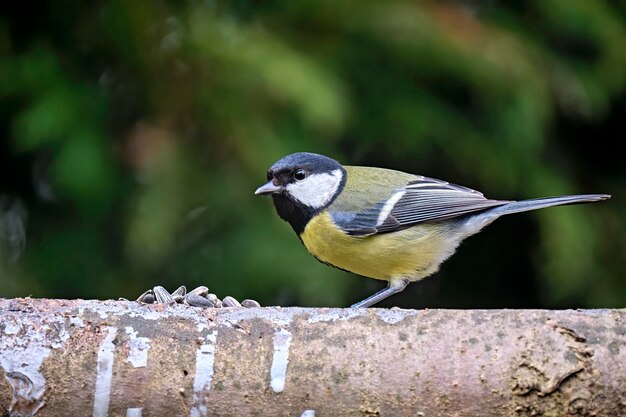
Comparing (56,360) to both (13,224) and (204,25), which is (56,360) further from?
(13,224)

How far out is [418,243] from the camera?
112 inches

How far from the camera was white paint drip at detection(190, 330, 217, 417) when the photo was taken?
1784 millimetres

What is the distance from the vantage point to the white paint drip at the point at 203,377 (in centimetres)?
178

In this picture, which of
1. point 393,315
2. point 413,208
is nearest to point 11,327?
point 393,315

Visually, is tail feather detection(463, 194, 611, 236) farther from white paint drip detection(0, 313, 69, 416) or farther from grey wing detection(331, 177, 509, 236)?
white paint drip detection(0, 313, 69, 416)

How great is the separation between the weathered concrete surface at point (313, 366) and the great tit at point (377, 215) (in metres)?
0.92

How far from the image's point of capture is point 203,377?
1800 millimetres

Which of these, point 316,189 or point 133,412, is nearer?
point 133,412

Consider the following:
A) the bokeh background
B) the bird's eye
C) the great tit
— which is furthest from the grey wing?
the bokeh background

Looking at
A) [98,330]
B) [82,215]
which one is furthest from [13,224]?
[98,330]

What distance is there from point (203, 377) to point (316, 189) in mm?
1189

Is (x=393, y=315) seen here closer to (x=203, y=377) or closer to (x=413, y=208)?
(x=203, y=377)

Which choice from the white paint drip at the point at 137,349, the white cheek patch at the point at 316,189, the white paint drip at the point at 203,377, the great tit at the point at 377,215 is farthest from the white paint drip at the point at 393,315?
the white cheek patch at the point at 316,189

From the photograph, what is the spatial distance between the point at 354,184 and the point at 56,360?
4.52ft
